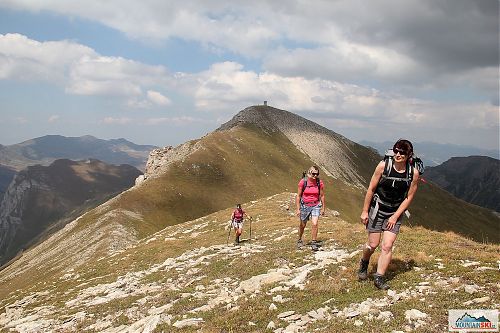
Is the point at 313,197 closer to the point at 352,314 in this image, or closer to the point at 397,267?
the point at 397,267

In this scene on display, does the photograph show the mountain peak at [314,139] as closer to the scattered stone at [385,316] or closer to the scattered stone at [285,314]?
the scattered stone at [285,314]

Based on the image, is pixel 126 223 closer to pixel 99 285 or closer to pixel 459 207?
pixel 99 285

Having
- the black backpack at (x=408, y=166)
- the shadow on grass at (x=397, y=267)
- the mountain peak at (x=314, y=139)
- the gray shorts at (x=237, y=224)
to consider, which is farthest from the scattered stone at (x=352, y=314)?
the mountain peak at (x=314, y=139)

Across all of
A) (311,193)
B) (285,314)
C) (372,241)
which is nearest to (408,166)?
(372,241)

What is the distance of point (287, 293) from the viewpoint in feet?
43.8

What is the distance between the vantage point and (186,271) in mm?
20547

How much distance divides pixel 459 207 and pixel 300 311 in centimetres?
16296

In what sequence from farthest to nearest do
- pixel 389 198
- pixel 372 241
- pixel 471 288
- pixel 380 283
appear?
pixel 372 241
pixel 380 283
pixel 389 198
pixel 471 288

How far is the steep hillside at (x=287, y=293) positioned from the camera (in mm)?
10500

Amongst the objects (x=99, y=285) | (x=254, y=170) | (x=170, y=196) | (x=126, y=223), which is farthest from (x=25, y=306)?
(x=254, y=170)

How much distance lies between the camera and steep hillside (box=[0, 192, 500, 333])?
1050cm

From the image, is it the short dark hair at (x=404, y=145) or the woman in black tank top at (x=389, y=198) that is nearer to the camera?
the short dark hair at (x=404, y=145)

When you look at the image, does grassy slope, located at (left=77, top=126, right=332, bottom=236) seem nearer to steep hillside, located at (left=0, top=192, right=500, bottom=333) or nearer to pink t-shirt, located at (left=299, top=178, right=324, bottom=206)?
steep hillside, located at (left=0, top=192, right=500, bottom=333)

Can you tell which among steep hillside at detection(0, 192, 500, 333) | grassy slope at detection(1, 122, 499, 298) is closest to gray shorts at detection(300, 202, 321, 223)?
steep hillside at detection(0, 192, 500, 333)
